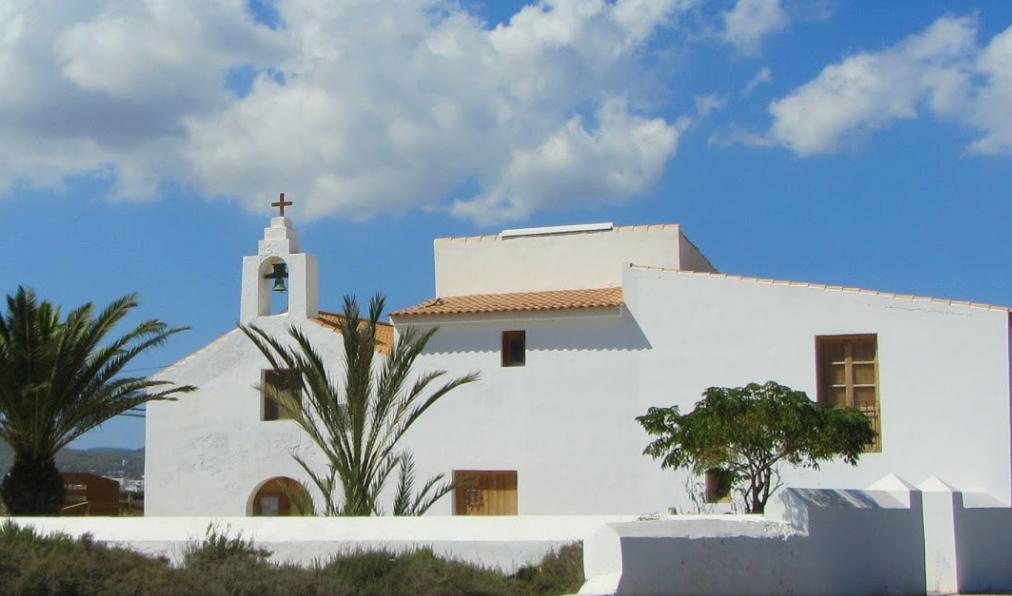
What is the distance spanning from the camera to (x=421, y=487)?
2277cm

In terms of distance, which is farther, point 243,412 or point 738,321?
point 243,412

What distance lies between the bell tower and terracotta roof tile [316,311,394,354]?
29cm

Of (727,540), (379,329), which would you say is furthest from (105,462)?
(727,540)

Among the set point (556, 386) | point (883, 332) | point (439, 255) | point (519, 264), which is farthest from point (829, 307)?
point (439, 255)

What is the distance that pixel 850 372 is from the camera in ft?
67.5

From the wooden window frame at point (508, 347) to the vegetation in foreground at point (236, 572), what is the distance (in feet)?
29.5

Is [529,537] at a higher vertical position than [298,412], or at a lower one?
lower

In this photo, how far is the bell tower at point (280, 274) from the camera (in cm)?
2466

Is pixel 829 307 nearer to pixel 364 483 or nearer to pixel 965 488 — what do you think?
pixel 965 488

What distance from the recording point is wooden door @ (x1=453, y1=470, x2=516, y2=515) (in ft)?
73.8

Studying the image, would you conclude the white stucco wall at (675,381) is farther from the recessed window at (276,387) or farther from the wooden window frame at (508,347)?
the recessed window at (276,387)

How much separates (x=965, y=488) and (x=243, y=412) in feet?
44.2

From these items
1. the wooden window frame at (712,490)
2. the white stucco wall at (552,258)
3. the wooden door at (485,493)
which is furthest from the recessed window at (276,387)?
the wooden window frame at (712,490)

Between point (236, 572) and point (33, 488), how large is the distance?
852 cm
